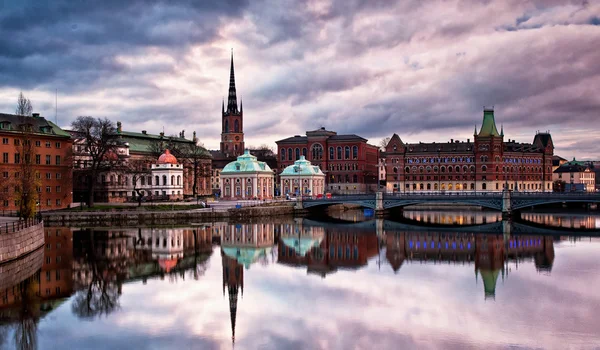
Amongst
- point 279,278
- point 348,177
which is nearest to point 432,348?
point 279,278

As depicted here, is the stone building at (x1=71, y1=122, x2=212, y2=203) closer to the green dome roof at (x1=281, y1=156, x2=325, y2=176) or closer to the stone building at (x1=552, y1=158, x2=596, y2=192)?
the green dome roof at (x1=281, y1=156, x2=325, y2=176)

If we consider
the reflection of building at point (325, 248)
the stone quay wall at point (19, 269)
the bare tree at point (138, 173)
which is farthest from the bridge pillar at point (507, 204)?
the stone quay wall at point (19, 269)

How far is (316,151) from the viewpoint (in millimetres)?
138000

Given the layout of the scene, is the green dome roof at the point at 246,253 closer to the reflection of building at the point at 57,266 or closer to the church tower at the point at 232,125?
the reflection of building at the point at 57,266

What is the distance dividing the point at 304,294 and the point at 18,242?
65.2 feet

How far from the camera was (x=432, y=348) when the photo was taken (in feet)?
75.2

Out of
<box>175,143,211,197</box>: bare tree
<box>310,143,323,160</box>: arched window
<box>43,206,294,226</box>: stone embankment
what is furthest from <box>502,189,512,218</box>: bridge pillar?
<box>310,143,323,160</box>: arched window

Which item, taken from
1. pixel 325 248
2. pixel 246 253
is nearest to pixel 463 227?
pixel 325 248

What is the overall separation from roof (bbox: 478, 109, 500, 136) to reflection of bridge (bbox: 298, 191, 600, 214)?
1887 inches

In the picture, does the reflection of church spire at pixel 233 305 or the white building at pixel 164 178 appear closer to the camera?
the reflection of church spire at pixel 233 305

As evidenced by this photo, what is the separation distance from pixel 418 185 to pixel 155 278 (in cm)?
10332

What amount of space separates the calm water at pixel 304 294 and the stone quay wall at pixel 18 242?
3.54ft

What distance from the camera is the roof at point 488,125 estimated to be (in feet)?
427

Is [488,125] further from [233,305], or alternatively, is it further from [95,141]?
[233,305]
